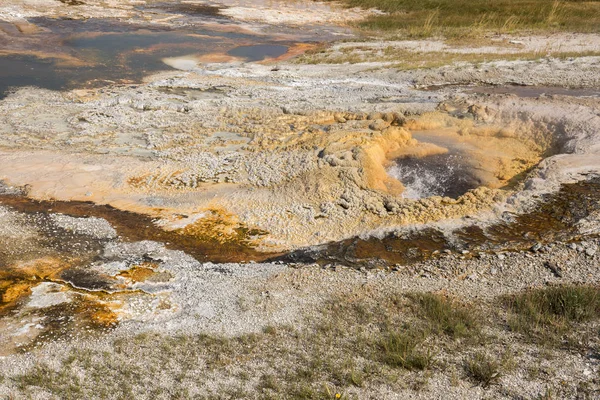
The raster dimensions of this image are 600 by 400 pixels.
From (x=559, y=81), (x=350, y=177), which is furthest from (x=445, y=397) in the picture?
(x=559, y=81)

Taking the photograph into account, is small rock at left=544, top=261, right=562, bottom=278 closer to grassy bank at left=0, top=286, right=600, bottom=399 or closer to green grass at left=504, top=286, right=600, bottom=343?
green grass at left=504, top=286, right=600, bottom=343

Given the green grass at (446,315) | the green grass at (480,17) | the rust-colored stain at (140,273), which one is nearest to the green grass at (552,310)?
the green grass at (446,315)

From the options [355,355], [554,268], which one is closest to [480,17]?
[554,268]

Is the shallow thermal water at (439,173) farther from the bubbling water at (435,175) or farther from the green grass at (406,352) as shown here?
the green grass at (406,352)

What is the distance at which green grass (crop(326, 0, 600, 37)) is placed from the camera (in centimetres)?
1997

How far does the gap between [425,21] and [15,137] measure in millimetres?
16687

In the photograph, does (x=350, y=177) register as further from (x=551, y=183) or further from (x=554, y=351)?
(x=554, y=351)

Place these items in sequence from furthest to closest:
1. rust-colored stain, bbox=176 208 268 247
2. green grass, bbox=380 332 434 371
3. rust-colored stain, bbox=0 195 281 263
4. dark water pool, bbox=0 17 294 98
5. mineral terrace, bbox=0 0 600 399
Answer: dark water pool, bbox=0 17 294 98
rust-colored stain, bbox=176 208 268 247
rust-colored stain, bbox=0 195 281 263
mineral terrace, bbox=0 0 600 399
green grass, bbox=380 332 434 371

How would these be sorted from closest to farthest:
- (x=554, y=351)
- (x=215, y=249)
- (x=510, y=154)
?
1. (x=554, y=351)
2. (x=215, y=249)
3. (x=510, y=154)

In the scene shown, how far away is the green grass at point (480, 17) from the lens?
20.0m

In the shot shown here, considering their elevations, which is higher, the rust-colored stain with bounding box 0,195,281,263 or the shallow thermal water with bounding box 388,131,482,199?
the shallow thermal water with bounding box 388,131,482,199

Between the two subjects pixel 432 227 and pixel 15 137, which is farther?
pixel 15 137

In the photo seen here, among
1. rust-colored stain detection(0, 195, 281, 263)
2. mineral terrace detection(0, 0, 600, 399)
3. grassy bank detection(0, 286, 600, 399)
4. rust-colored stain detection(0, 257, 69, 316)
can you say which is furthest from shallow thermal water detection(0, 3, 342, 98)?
grassy bank detection(0, 286, 600, 399)

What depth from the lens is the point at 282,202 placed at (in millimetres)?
8594
